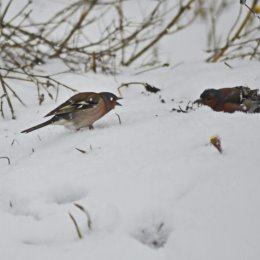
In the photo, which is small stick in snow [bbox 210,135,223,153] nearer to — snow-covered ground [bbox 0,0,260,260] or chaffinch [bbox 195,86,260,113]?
snow-covered ground [bbox 0,0,260,260]

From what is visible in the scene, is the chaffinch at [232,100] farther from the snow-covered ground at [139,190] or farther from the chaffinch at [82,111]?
the chaffinch at [82,111]

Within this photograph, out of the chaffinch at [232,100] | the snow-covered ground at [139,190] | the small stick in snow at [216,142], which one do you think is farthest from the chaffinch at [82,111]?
the small stick in snow at [216,142]

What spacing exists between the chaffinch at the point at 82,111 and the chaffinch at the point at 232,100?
0.70 meters

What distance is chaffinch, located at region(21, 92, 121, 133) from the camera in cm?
417

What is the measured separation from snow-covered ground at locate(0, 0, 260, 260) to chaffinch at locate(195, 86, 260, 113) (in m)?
0.11

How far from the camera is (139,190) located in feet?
9.24

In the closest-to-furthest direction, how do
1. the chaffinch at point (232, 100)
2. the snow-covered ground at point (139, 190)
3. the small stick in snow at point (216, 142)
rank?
the snow-covered ground at point (139, 190) < the small stick in snow at point (216, 142) < the chaffinch at point (232, 100)

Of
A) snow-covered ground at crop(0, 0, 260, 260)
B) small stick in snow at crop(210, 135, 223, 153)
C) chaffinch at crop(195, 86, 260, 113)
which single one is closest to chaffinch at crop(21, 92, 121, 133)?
snow-covered ground at crop(0, 0, 260, 260)

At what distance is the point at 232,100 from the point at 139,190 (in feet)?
5.45

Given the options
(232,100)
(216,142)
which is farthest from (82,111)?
(216,142)

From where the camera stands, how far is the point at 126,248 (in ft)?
8.06

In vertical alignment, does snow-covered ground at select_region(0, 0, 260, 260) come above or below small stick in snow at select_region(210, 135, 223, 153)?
below

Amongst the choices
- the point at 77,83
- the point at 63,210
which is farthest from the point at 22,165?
the point at 77,83

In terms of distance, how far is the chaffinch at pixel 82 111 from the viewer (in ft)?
13.7
